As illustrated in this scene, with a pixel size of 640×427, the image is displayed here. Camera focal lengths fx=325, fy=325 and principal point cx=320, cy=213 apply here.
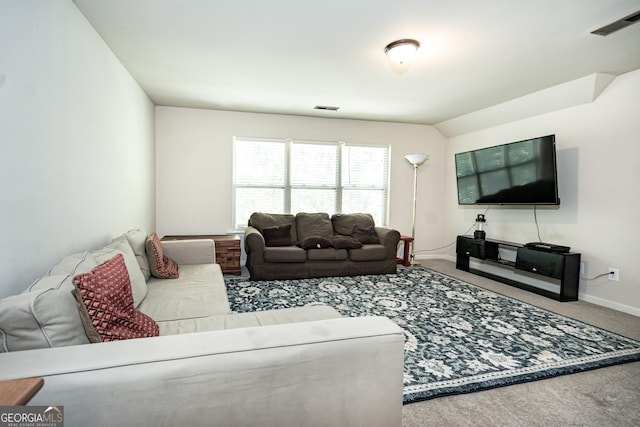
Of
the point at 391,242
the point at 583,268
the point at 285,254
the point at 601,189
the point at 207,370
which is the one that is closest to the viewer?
the point at 207,370

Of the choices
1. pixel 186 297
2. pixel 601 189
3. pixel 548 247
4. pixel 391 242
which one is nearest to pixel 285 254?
pixel 391 242

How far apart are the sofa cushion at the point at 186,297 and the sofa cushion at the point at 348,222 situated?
2537mm

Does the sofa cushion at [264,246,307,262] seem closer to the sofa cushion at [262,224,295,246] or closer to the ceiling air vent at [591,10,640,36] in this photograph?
the sofa cushion at [262,224,295,246]

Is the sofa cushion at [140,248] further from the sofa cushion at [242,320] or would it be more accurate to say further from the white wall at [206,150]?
the white wall at [206,150]

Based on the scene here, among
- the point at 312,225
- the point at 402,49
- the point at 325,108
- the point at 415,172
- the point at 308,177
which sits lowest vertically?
the point at 312,225

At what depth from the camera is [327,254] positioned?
4.50 meters

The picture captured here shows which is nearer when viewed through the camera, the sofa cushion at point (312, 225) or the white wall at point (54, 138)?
the white wall at point (54, 138)

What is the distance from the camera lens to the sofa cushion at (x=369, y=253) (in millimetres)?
4613

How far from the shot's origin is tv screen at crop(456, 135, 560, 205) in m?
3.77

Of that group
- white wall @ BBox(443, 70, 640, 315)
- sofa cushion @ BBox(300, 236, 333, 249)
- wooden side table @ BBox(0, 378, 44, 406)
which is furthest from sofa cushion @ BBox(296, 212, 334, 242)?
wooden side table @ BBox(0, 378, 44, 406)

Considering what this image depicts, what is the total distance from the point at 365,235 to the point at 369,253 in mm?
454

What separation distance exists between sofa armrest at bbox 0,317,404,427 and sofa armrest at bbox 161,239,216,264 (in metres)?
2.44

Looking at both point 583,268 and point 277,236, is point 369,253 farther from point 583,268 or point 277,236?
point 583,268

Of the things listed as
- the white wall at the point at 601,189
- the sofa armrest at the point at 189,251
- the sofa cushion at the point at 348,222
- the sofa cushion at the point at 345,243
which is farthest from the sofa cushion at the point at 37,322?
the white wall at the point at 601,189
